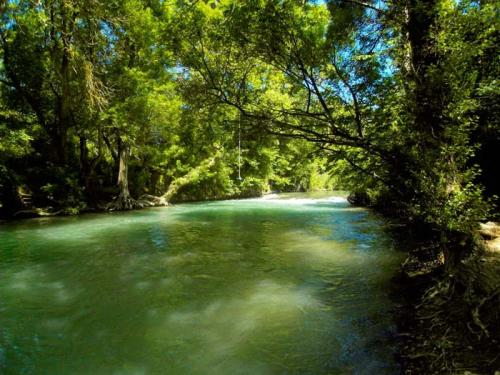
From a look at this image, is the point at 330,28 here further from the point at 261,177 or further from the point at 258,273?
the point at 261,177

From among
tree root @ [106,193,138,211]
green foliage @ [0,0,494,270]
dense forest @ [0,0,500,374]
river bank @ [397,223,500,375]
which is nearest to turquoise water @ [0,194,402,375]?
river bank @ [397,223,500,375]

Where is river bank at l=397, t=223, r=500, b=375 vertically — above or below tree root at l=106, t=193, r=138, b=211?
below

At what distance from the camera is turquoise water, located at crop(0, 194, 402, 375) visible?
12.3 ft

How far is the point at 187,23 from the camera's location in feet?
20.0

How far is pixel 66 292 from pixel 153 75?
1774 cm

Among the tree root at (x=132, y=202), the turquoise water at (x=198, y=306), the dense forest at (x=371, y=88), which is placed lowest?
the turquoise water at (x=198, y=306)

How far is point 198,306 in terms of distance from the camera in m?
5.32

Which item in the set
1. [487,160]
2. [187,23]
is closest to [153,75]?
[187,23]

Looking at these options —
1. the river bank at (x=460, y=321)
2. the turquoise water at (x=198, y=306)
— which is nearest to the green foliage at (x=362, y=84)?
the river bank at (x=460, y=321)

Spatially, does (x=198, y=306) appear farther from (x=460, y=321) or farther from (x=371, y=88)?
(x=371, y=88)

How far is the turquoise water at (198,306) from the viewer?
376cm

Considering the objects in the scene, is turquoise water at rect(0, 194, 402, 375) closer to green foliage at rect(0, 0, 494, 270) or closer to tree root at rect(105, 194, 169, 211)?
green foliage at rect(0, 0, 494, 270)

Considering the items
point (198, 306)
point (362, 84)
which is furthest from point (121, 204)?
point (362, 84)

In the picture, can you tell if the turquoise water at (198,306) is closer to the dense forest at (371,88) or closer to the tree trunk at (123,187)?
the dense forest at (371,88)
